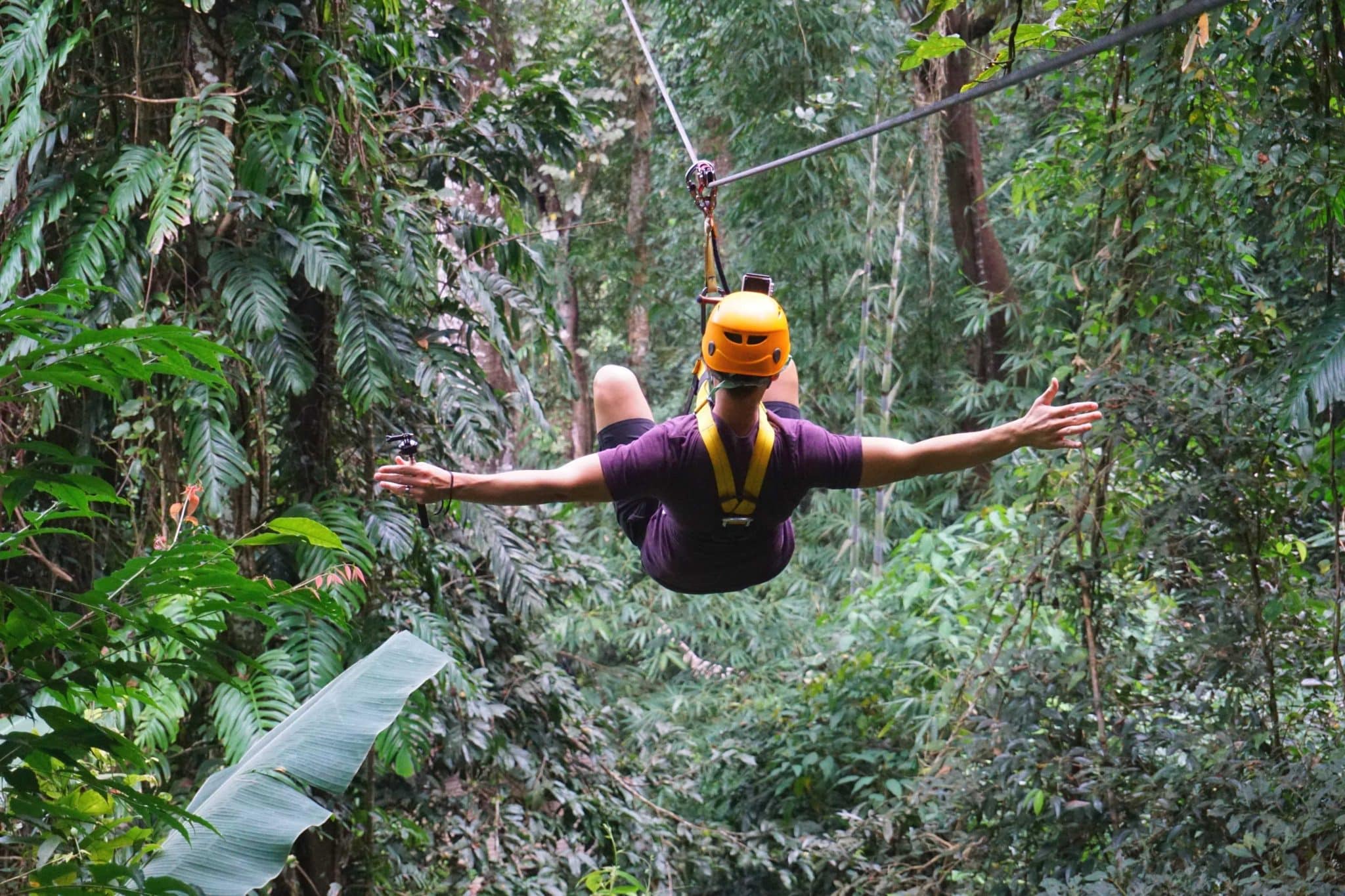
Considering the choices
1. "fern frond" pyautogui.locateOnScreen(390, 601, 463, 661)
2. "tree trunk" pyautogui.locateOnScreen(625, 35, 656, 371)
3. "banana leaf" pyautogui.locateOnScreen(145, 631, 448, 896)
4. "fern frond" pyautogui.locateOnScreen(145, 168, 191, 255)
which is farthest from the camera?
"tree trunk" pyautogui.locateOnScreen(625, 35, 656, 371)

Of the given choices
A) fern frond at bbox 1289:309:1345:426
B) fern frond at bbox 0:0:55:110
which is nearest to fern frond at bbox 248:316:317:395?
fern frond at bbox 0:0:55:110

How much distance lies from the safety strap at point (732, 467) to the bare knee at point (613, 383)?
27 cm

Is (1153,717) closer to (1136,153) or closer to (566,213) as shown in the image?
(1136,153)

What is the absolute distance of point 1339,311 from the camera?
104 inches

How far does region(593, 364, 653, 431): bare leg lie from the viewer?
2.52 meters

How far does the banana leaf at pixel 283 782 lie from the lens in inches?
76.3

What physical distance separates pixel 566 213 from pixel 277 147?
527cm

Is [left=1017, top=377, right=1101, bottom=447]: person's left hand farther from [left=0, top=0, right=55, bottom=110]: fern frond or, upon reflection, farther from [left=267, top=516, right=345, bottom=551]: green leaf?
[left=0, top=0, right=55, bottom=110]: fern frond

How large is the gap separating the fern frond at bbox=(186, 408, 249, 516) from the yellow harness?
126cm

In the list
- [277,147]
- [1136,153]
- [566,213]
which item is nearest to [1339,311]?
[1136,153]

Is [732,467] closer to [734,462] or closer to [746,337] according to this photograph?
[734,462]

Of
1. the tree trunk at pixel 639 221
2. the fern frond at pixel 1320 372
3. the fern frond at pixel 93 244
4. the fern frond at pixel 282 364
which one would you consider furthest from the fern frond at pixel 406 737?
the tree trunk at pixel 639 221

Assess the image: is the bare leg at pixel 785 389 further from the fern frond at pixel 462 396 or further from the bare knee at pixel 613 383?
the fern frond at pixel 462 396

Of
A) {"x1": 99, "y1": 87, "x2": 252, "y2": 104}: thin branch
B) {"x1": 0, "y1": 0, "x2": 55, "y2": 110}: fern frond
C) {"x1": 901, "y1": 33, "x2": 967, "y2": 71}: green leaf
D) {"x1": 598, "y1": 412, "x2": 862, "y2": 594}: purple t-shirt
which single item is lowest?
{"x1": 598, "y1": 412, "x2": 862, "y2": 594}: purple t-shirt
